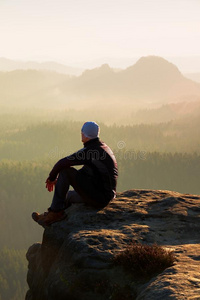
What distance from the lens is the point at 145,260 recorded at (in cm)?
1011

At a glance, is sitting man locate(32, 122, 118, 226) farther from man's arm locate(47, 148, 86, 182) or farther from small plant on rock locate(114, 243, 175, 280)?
small plant on rock locate(114, 243, 175, 280)

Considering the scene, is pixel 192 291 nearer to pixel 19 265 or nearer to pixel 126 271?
pixel 126 271

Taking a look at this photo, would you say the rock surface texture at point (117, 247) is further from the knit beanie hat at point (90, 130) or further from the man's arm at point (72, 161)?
the knit beanie hat at point (90, 130)

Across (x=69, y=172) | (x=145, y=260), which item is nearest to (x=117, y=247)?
(x=145, y=260)

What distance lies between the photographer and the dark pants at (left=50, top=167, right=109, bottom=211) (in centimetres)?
1266

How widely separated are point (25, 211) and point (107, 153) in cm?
17615

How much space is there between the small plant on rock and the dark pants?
2822mm

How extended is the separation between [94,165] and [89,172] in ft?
1.06

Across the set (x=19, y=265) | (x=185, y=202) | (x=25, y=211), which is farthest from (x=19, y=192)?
(x=185, y=202)

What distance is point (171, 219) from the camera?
13031 mm

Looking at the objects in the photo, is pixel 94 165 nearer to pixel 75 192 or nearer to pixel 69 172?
pixel 69 172

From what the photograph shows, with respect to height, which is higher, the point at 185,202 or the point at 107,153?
the point at 107,153

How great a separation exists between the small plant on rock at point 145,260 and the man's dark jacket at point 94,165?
2.80 meters

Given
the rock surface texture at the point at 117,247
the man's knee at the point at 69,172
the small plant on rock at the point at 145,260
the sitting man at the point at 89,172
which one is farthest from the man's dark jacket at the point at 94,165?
the small plant on rock at the point at 145,260
